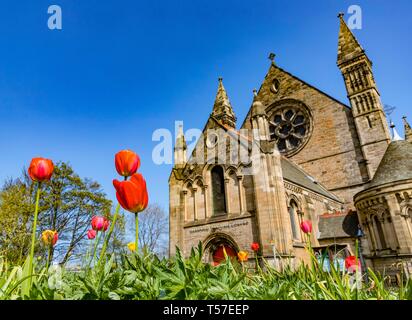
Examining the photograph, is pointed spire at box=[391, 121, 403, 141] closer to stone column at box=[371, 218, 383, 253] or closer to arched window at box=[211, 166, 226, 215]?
stone column at box=[371, 218, 383, 253]

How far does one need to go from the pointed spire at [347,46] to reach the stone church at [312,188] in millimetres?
105

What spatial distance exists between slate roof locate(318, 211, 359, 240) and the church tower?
5691 mm

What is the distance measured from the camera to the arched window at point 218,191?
1655 cm

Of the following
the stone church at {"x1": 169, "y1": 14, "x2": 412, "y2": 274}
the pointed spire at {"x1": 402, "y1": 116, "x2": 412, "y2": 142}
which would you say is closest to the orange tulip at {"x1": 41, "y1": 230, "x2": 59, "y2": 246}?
the stone church at {"x1": 169, "y1": 14, "x2": 412, "y2": 274}

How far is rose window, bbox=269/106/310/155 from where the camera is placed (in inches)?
1113

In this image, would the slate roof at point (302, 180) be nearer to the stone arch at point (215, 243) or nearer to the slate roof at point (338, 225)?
the slate roof at point (338, 225)

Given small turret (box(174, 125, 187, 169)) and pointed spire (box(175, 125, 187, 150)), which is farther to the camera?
pointed spire (box(175, 125, 187, 150))

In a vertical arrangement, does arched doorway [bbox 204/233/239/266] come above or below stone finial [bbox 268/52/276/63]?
below

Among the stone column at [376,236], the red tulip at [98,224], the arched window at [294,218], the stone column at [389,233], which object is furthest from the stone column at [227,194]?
the red tulip at [98,224]

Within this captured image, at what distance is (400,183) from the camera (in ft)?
48.2

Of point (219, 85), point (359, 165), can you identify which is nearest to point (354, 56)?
point (359, 165)

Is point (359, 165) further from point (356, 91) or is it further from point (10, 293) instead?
point (10, 293)
